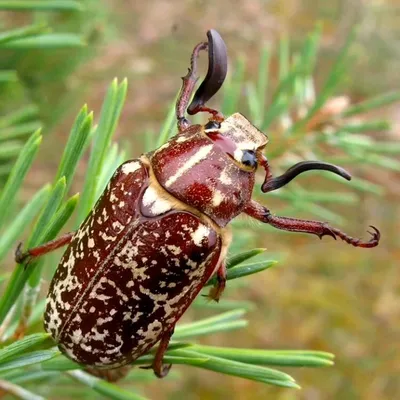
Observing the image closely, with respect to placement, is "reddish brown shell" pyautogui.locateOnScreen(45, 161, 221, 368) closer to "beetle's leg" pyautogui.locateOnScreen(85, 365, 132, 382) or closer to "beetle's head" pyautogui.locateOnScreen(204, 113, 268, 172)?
"beetle's leg" pyautogui.locateOnScreen(85, 365, 132, 382)

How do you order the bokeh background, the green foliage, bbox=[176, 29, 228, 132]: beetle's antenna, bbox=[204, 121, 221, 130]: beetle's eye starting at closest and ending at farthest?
bbox=[176, 29, 228, 132]: beetle's antenna, bbox=[204, 121, 221, 130]: beetle's eye, the green foliage, the bokeh background

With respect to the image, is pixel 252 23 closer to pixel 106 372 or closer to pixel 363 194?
pixel 363 194

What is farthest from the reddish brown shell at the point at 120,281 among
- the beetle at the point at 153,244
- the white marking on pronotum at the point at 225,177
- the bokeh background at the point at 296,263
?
the bokeh background at the point at 296,263

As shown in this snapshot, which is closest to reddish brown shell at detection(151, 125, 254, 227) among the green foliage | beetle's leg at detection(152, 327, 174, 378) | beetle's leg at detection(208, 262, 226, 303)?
beetle's leg at detection(208, 262, 226, 303)

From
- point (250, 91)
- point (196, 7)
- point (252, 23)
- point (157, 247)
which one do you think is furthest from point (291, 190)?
point (252, 23)

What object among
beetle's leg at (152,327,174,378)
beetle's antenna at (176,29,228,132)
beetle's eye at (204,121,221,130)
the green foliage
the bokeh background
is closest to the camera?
beetle's leg at (152,327,174,378)

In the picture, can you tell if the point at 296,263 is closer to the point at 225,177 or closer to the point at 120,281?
the point at 225,177

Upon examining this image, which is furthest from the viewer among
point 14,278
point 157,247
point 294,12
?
point 294,12

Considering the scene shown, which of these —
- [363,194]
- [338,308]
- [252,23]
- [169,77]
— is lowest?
[338,308]
